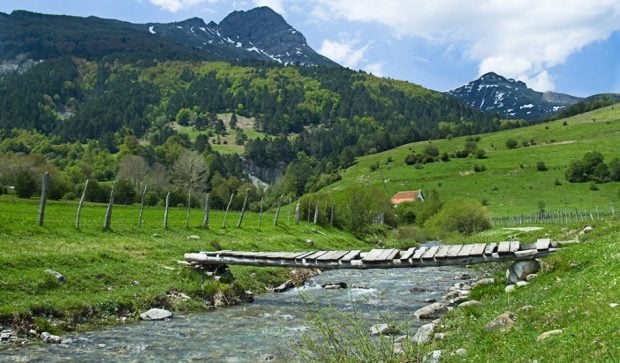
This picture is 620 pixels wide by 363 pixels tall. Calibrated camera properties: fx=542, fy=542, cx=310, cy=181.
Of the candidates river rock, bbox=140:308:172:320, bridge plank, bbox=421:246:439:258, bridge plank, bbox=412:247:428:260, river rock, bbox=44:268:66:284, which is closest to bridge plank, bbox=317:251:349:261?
bridge plank, bbox=412:247:428:260

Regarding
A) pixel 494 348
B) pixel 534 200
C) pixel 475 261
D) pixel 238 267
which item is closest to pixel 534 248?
pixel 475 261

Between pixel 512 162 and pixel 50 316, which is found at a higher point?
pixel 512 162

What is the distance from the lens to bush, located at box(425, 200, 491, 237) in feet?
305

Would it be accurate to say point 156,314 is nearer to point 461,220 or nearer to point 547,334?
point 547,334

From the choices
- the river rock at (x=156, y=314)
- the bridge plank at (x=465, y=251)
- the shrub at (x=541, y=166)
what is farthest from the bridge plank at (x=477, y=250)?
the shrub at (x=541, y=166)

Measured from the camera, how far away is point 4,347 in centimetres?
1678

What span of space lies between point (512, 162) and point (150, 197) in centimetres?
11899

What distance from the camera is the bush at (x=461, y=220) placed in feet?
305

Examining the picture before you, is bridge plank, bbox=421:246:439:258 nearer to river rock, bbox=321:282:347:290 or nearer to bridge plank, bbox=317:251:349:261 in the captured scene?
bridge plank, bbox=317:251:349:261

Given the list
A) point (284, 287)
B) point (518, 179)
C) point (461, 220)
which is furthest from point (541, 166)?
point (284, 287)

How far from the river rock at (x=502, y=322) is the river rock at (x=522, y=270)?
849 centimetres

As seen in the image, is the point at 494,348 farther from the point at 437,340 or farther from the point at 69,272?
the point at 69,272

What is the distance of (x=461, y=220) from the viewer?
93.6 m

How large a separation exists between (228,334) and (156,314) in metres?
4.15
